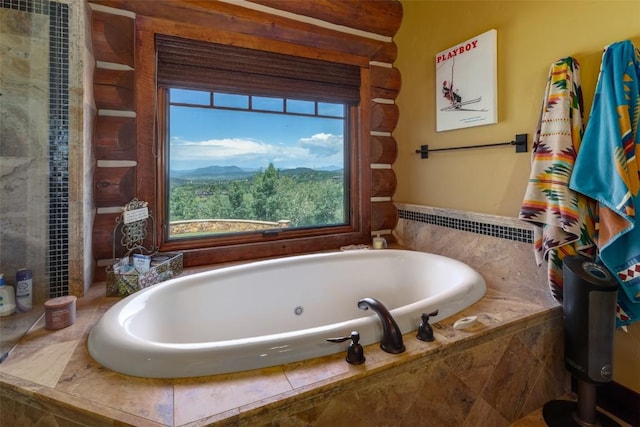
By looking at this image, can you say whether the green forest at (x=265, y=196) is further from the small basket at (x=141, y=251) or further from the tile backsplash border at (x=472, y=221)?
the tile backsplash border at (x=472, y=221)

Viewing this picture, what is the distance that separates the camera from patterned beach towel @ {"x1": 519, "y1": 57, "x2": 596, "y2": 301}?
54.3 inches

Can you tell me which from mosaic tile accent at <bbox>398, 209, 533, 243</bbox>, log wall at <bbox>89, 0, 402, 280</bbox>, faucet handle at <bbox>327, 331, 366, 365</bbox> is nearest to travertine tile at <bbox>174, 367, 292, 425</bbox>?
faucet handle at <bbox>327, 331, 366, 365</bbox>

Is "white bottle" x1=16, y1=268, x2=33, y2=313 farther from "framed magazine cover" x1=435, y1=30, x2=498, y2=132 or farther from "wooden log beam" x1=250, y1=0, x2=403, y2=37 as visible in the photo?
"framed magazine cover" x1=435, y1=30, x2=498, y2=132

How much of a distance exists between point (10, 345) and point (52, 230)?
537 millimetres

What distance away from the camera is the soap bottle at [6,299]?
4.14 feet

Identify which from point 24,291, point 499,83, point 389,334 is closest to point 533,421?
point 389,334

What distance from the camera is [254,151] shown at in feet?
7.17

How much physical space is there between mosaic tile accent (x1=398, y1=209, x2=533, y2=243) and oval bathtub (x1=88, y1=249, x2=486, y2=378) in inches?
11.7

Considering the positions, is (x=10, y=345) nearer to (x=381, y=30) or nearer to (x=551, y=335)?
(x=551, y=335)

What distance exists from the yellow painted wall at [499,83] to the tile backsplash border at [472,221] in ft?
0.18

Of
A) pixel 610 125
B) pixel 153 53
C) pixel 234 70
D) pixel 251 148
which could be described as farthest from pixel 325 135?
pixel 610 125

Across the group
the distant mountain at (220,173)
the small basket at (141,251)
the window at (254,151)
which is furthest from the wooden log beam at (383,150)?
the small basket at (141,251)

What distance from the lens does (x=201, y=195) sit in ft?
6.69

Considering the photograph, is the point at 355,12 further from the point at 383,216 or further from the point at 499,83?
the point at 383,216
